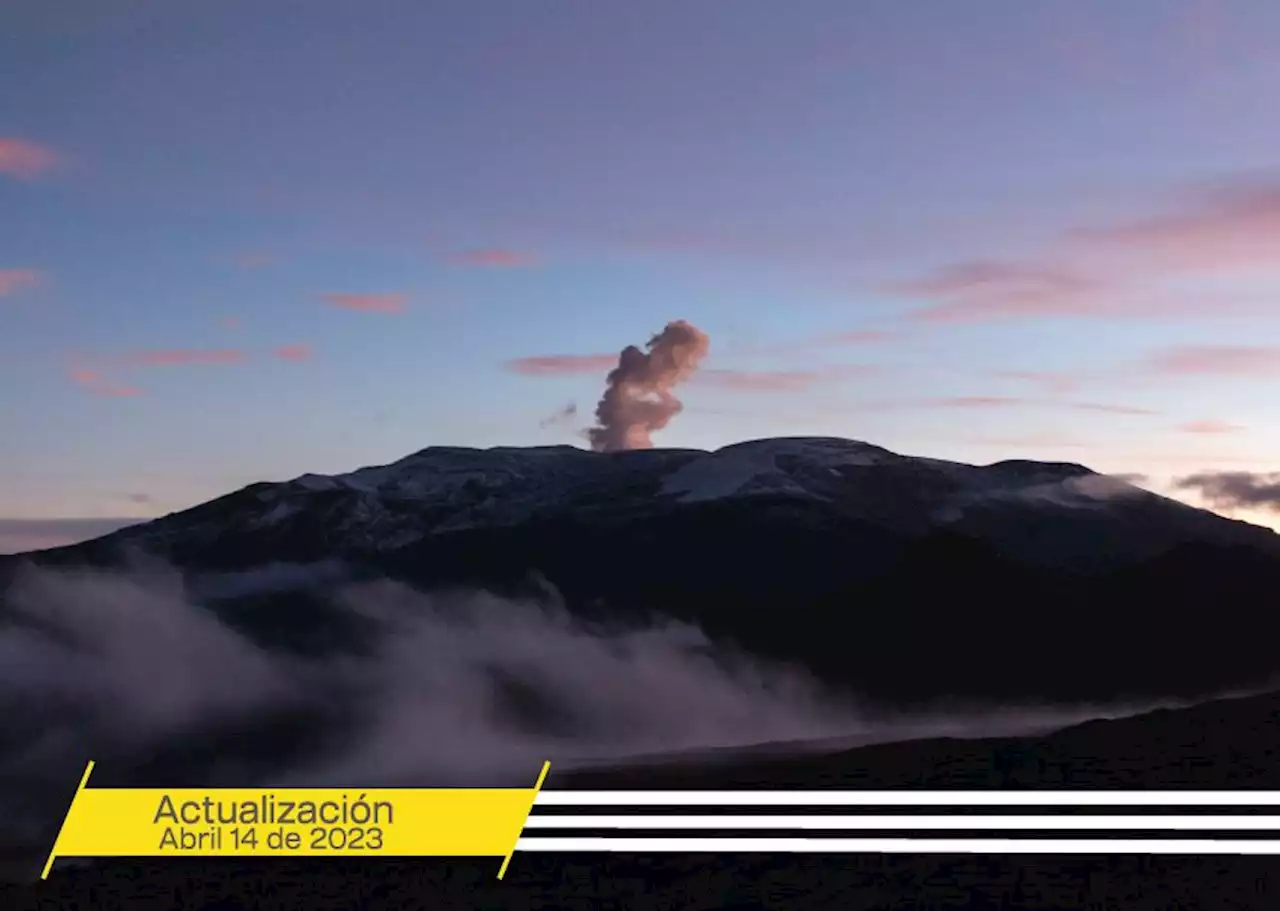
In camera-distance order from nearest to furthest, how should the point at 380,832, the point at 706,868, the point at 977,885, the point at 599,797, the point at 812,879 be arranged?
the point at 380,832
the point at 599,797
the point at 977,885
the point at 812,879
the point at 706,868

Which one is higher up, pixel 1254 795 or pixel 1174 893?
pixel 1254 795

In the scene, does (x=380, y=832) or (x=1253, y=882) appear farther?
(x=1253, y=882)

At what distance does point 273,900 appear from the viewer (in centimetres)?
19912

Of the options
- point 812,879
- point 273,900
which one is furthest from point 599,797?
point 273,900

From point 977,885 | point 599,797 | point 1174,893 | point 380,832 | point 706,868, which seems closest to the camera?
point 380,832

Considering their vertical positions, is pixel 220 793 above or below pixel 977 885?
above

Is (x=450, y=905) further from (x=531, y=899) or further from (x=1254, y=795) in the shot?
(x=1254, y=795)

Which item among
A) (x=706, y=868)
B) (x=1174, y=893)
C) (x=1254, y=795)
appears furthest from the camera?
(x=706, y=868)

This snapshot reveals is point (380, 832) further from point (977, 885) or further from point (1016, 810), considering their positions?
point (1016, 810)

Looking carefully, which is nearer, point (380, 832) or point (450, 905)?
point (380, 832)

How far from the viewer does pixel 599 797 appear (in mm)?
77000

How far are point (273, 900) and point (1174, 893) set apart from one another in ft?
399

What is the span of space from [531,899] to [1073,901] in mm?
68230

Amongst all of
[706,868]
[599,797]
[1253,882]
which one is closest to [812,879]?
[706,868]
